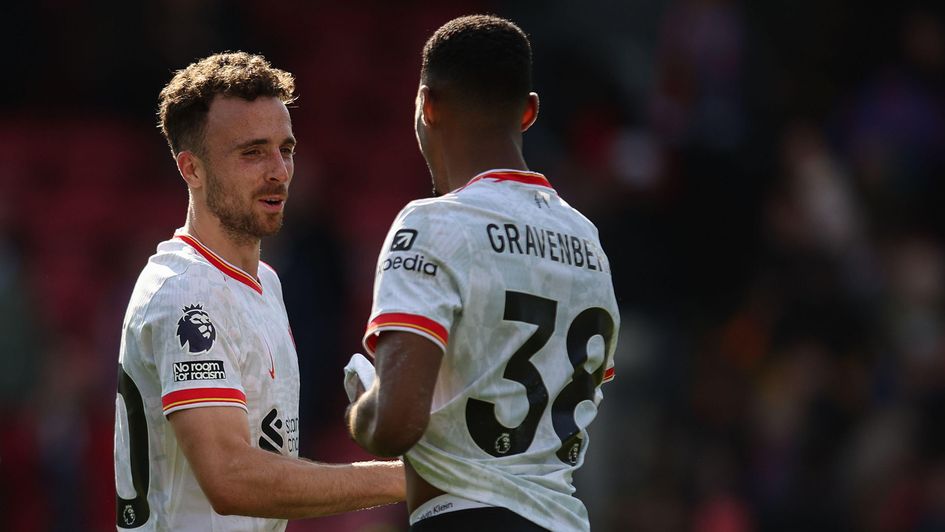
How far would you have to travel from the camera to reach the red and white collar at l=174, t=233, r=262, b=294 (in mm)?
5012

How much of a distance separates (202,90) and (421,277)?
1.50 meters

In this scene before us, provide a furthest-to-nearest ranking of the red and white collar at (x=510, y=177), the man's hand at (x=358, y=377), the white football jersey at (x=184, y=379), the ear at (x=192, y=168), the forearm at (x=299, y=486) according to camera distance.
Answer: the ear at (x=192, y=168), the white football jersey at (x=184, y=379), the forearm at (x=299, y=486), the red and white collar at (x=510, y=177), the man's hand at (x=358, y=377)

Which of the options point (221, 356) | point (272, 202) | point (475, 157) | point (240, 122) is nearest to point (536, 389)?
point (475, 157)

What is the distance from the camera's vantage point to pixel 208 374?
462cm

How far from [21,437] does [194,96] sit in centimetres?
619

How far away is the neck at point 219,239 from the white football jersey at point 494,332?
1.13 metres

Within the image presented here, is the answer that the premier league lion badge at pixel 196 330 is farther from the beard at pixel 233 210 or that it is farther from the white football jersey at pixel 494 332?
the white football jersey at pixel 494 332

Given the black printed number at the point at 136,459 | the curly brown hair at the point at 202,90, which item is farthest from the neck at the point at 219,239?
the black printed number at the point at 136,459

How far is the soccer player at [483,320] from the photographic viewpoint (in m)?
3.98

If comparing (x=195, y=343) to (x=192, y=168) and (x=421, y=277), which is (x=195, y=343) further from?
(x=421, y=277)

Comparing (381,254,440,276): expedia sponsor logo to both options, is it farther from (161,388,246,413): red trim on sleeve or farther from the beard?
the beard

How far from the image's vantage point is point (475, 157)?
4305 millimetres

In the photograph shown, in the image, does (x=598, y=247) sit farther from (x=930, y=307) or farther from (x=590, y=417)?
(x=930, y=307)

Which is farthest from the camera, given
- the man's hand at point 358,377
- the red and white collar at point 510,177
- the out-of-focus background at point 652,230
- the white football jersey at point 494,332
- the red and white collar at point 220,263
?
the out-of-focus background at point 652,230
